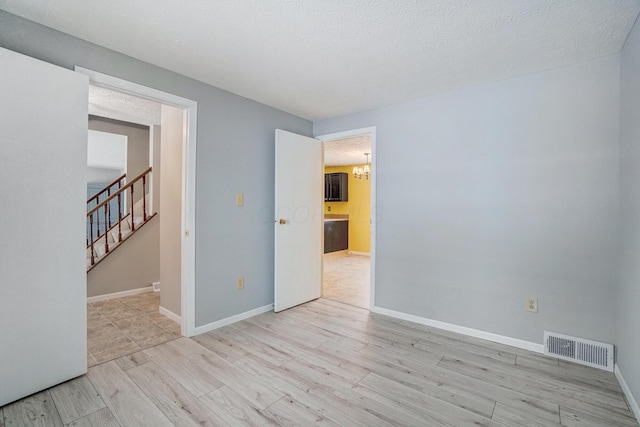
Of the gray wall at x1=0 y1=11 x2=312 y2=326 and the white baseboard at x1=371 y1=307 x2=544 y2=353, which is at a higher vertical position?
the gray wall at x1=0 y1=11 x2=312 y2=326

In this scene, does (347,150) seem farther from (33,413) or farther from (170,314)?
(33,413)

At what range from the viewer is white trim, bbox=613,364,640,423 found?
1.61 metres

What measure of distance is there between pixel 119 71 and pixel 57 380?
213 centimetres

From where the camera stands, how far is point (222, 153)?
284cm

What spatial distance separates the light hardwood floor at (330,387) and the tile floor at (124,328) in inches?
6.9

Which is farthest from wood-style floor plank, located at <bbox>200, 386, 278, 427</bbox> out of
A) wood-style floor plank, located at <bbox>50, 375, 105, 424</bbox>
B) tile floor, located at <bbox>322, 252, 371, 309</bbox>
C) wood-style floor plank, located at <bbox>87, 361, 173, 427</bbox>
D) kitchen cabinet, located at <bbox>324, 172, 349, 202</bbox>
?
kitchen cabinet, located at <bbox>324, 172, 349, 202</bbox>

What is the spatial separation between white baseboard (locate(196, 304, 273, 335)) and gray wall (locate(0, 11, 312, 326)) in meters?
0.04

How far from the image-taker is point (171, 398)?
5.80 feet

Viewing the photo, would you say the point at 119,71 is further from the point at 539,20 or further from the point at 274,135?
the point at 539,20

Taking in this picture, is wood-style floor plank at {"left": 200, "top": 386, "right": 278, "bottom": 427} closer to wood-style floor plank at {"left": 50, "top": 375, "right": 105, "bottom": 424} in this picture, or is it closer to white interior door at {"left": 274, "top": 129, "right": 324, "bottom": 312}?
wood-style floor plank at {"left": 50, "top": 375, "right": 105, "bottom": 424}

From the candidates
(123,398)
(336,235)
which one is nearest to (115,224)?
(123,398)

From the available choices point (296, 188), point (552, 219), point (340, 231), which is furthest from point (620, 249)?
point (340, 231)

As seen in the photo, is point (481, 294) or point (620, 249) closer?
point (620, 249)

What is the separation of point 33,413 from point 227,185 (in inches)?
78.1
